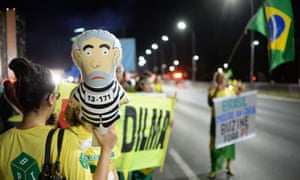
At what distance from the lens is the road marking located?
640 cm

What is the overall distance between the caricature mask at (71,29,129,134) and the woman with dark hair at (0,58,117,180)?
0.11 metres

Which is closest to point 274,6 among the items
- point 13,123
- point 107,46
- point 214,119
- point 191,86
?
point 214,119

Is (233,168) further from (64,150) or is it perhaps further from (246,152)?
(64,150)

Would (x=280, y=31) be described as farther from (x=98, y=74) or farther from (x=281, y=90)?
(x=281, y=90)

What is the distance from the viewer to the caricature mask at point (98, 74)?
6.76 ft

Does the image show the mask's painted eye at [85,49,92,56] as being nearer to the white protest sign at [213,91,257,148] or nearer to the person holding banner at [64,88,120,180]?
the person holding banner at [64,88,120,180]

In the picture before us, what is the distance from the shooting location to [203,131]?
11.9m

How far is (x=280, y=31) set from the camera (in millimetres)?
6656

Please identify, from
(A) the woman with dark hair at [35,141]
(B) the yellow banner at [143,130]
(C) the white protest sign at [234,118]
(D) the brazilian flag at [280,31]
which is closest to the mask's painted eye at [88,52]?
(A) the woman with dark hair at [35,141]

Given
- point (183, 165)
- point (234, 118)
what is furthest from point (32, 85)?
point (183, 165)

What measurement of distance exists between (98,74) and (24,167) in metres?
0.63

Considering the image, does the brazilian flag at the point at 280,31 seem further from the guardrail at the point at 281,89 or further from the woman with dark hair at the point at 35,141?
the guardrail at the point at 281,89

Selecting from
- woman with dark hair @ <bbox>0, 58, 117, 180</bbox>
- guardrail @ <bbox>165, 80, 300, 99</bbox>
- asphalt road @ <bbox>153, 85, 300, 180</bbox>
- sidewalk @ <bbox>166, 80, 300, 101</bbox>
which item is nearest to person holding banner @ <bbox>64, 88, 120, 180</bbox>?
woman with dark hair @ <bbox>0, 58, 117, 180</bbox>

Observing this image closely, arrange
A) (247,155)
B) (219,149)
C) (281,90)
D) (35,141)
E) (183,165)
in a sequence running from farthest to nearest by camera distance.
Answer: (281,90) → (247,155) → (183,165) → (219,149) → (35,141)
